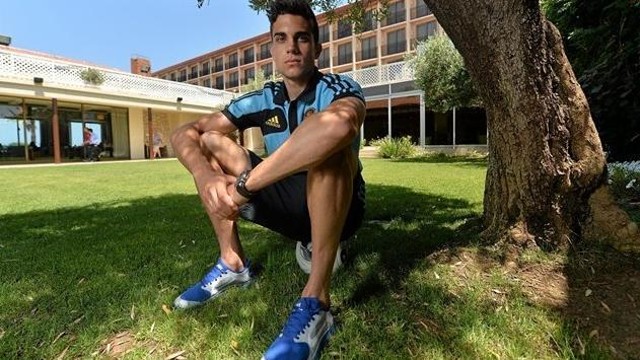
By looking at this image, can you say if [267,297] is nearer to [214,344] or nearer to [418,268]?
[214,344]

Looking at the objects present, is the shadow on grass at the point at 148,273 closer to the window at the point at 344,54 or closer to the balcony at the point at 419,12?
the balcony at the point at 419,12

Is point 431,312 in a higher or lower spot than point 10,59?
lower

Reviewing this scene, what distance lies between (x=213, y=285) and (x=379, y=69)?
21.9 metres

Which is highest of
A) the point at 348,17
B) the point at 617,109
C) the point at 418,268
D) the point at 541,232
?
the point at 348,17

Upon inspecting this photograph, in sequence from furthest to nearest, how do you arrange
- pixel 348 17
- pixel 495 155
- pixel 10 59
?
pixel 10 59, pixel 348 17, pixel 495 155

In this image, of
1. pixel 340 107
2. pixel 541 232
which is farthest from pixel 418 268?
pixel 340 107

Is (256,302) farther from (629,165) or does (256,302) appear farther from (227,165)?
(629,165)

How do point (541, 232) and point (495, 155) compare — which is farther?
point (495, 155)

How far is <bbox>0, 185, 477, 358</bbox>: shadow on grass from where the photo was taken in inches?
67.4

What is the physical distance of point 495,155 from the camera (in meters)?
2.19

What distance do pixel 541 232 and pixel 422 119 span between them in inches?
759

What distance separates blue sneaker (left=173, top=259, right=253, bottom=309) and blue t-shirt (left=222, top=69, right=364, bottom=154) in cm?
59

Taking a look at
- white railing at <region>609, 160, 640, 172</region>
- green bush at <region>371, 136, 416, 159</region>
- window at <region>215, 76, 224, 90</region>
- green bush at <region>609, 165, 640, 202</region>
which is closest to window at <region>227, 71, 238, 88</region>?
window at <region>215, 76, 224, 90</region>

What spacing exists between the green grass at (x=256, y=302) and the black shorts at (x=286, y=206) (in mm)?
325
